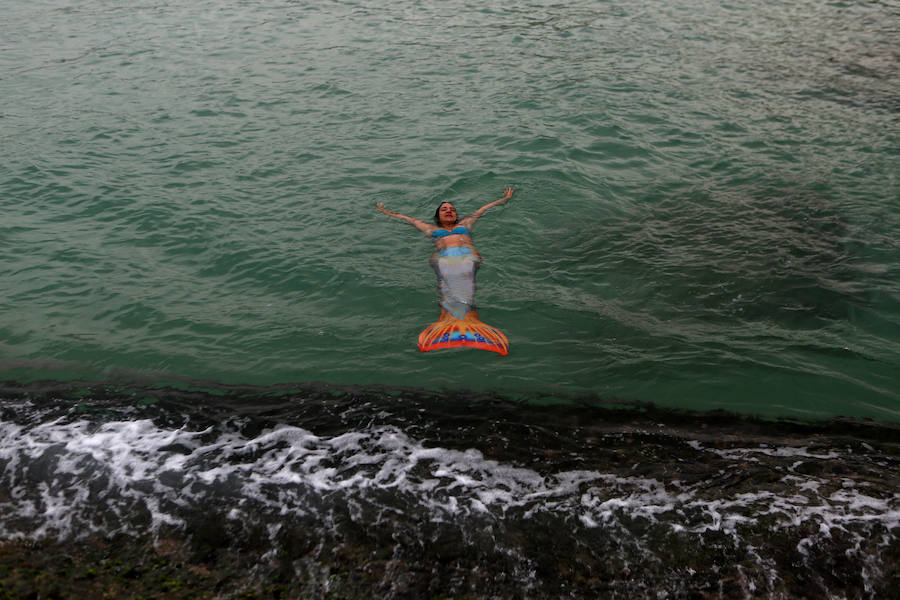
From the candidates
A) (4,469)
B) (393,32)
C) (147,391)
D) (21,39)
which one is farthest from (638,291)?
(21,39)

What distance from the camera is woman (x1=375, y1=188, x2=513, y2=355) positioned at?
29.7 feet

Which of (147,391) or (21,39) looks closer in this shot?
(147,391)

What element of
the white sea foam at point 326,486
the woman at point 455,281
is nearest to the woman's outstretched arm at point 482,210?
the woman at point 455,281

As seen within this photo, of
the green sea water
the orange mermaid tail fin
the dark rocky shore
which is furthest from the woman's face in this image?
the dark rocky shore

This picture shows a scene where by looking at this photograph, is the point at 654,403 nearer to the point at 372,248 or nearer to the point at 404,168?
the point at 372,248

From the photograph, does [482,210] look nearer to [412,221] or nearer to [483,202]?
[483,202]

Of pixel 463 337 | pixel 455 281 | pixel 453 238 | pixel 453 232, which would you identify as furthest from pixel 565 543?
pixel 453 232

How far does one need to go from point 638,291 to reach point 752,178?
14.9 ft

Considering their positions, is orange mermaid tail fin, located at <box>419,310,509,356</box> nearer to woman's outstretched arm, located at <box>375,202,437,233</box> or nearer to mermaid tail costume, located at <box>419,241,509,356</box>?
mermaid tail costume, located at <box>419,241,509,356</box>

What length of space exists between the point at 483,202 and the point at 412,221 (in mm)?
1476

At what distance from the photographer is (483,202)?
41.7 feet

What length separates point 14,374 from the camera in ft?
30.2

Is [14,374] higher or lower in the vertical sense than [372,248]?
lower

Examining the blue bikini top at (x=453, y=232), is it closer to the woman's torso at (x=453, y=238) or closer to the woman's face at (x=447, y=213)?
the woman's torso at (x=453, y=238)
